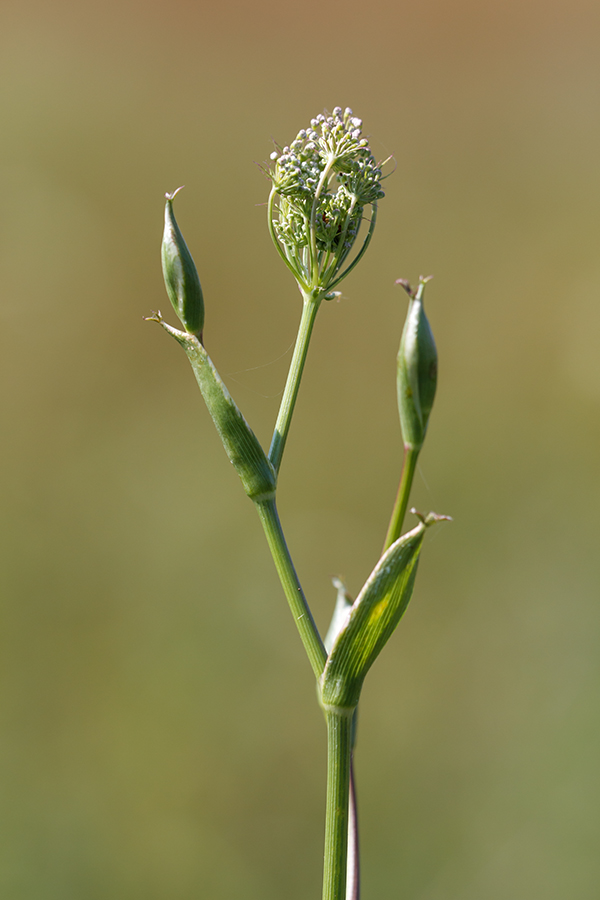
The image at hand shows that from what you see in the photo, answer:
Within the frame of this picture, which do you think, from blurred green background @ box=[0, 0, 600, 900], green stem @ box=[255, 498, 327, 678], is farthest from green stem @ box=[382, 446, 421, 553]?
blurred green background @ box=[0, 0, 600, 900]

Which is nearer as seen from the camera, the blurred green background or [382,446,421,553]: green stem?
[382,446,421,553]: green stem

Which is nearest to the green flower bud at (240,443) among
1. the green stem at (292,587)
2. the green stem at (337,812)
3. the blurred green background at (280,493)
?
the green stem at (292,587)

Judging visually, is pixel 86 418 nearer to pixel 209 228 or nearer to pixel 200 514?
pixel 200 514

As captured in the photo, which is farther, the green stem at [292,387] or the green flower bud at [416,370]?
the green stem at [292,387]

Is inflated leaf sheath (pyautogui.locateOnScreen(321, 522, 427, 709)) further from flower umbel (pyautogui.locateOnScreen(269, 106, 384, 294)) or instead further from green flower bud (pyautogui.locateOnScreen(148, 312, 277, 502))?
flower umbel (pyautogui.locateOnScreen(269, 106, 384, 294))

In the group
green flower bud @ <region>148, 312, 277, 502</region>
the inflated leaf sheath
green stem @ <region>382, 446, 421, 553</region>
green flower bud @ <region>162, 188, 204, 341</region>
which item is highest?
green flower bud @ <region>162, 188, 204, 341</region>

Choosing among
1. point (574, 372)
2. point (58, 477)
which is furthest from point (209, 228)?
point (574, 372)

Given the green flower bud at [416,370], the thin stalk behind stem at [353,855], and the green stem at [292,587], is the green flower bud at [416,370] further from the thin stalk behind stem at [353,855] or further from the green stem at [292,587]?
the thin stalk behind stem at [353,855]

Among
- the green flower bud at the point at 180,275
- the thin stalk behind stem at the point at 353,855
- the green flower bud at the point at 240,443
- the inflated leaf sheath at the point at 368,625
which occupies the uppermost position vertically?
the green flower bud at the point at 180,275
